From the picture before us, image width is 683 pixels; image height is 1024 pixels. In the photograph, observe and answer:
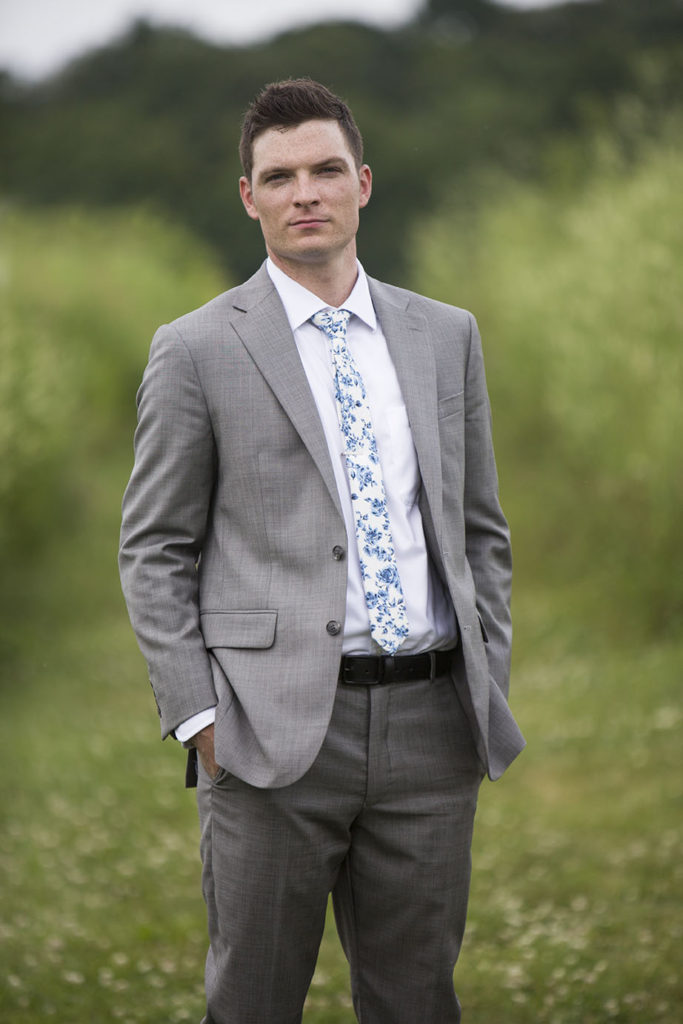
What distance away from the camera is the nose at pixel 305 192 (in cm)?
234

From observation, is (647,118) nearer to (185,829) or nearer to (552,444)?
(552,444)

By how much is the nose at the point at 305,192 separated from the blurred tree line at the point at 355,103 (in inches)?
920

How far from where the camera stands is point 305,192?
2340mm

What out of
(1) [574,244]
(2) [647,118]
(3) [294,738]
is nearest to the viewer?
(3) [294,738]

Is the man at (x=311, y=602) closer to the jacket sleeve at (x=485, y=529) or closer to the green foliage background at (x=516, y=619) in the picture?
the jacket sleeve at (x=485, y=529)

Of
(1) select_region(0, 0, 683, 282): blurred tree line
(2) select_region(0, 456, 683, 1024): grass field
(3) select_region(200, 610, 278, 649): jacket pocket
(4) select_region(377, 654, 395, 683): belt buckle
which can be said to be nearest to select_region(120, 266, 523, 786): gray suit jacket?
(3) select_region(200, 610, 278, 649): jacket pocket

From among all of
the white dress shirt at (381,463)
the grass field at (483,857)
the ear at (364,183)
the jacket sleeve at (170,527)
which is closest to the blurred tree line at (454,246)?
the grass field at (483,857)

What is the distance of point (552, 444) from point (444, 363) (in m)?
9.40

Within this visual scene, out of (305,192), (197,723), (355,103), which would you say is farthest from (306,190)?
(355,103)

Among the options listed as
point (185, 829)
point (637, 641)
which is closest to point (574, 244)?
point (637, 641)

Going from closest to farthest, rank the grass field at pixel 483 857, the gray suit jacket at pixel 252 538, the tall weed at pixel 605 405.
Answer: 1. the gray suit jacket at pixel 252 538
2. the grass field at pixel 483 857
3. the tall weed at pixel 605 405

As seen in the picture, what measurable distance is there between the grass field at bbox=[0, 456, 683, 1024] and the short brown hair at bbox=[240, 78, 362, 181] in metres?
2.56

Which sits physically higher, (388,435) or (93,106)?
(93,106)

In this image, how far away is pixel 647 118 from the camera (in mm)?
10750
